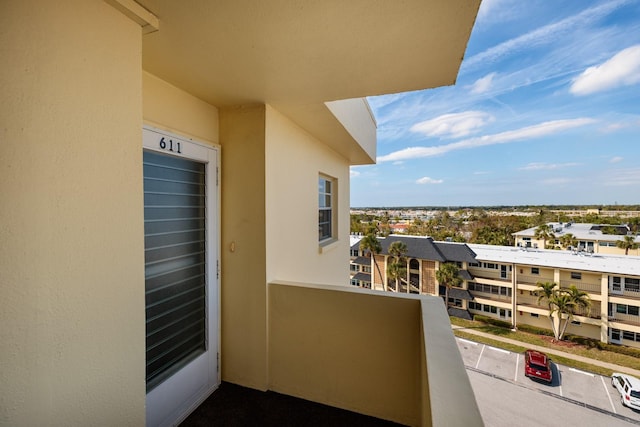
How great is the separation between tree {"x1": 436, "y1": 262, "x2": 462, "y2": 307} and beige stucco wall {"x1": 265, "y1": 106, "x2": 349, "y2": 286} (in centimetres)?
1270

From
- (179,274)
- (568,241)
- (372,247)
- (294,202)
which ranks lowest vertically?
(372,247)

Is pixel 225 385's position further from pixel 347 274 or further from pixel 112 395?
pixel 347 274

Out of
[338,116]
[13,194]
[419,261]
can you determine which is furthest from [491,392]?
[13,194]

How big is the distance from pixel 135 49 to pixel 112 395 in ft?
5.24

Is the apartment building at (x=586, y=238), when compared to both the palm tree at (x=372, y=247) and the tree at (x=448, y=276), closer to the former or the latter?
the tree at (x=448, y=276)

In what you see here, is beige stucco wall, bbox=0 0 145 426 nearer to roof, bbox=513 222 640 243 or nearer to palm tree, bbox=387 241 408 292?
palm tree, bbox=387 241 408 292

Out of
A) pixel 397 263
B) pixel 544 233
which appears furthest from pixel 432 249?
pixel 544 233

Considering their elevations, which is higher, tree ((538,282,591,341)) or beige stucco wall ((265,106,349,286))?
beige stucco wall ((265,106,349,286))

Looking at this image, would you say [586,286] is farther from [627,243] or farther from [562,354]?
[627,243]

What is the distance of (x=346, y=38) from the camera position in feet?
4.75

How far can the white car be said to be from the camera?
311 inches

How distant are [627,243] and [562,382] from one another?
11.4m

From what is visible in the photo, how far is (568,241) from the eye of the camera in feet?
54.9

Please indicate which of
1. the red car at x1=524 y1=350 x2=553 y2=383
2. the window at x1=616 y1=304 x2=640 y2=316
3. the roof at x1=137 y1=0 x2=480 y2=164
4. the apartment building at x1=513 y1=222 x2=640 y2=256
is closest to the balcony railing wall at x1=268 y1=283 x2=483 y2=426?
the roof at x1=137 y1=0 x2=480 y2=164
